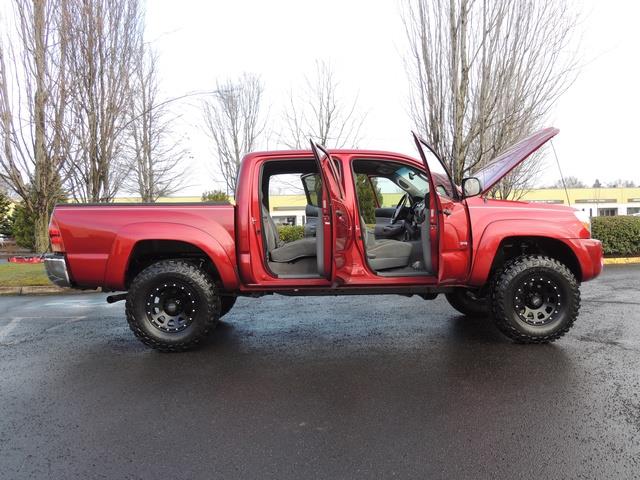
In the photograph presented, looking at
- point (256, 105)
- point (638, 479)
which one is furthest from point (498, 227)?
point (256, 105)

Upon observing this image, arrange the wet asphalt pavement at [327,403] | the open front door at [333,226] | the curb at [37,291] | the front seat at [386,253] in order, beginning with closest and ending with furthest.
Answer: the wet asphalt pavement at [327,403] → the open front door at [333,226] → the front seat at [386,253] → the curb at [37,291]

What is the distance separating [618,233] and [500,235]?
10.0 meters

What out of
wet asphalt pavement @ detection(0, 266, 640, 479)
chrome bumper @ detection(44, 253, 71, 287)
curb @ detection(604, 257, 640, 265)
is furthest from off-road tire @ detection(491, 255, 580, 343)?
curb @ detection(604, 257, 640, 265)

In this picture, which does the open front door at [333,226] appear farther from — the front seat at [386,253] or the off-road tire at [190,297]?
the off-road tire at [190,297]

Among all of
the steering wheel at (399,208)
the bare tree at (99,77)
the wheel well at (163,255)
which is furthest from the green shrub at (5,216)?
the steering wheel at (399,208)

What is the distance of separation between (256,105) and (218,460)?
2186cm

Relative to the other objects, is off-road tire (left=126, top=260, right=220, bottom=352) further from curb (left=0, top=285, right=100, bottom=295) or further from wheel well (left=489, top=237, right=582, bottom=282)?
curb (left=0, top=285, right=100, bottom=295)

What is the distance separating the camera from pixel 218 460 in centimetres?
249

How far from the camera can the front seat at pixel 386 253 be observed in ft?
15.5

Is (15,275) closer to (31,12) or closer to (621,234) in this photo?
(31,12)

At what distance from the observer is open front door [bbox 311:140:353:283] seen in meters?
4.22

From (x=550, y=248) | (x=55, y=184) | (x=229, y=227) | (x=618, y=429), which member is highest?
(x=55, y=184)

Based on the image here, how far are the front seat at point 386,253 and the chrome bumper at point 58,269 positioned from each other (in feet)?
9.86

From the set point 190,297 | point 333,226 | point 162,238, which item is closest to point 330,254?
point 333,226
